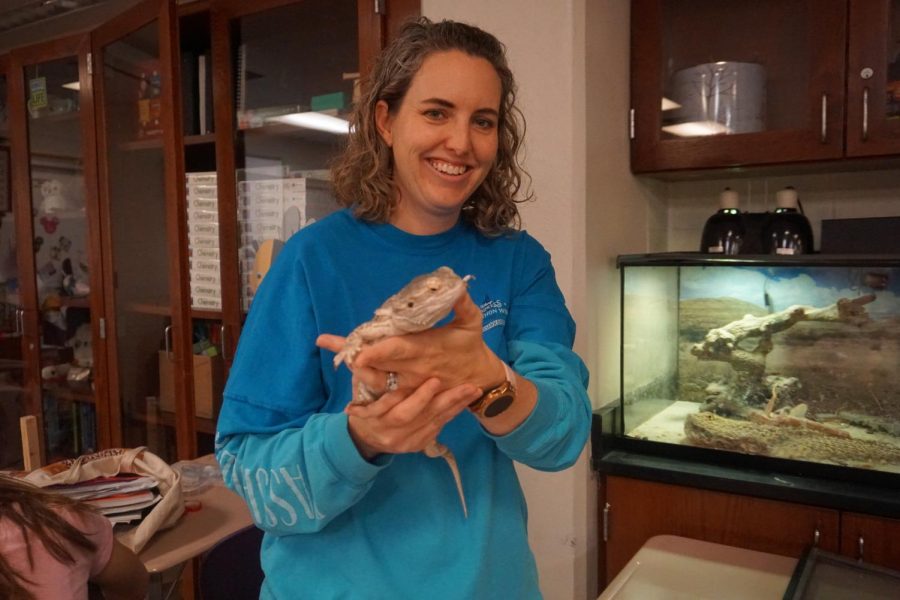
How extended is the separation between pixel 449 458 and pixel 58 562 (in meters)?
0.80

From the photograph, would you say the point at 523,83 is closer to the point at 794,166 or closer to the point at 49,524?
the point at 794,166

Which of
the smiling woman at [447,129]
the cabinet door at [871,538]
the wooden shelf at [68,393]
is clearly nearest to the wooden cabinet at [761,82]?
the cabinet door at [871,538]

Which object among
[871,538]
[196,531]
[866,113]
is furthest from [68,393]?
[866,113]

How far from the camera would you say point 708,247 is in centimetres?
200

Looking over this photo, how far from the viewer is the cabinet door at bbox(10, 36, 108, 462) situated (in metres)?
3.00

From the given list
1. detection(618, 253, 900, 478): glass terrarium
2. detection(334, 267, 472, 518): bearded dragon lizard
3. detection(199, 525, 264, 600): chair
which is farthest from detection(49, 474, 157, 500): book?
detection(618, 253, 900, 478): glass terrarium

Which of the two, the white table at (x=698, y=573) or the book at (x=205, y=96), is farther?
the book at (x=205, y=96)

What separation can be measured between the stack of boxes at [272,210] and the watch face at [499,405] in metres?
1.65

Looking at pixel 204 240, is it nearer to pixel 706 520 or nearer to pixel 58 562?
pixel 58 562

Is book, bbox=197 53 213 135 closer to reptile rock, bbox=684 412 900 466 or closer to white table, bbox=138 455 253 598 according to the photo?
white table, bbox=138 455 253 598

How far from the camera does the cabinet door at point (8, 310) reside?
3.34m

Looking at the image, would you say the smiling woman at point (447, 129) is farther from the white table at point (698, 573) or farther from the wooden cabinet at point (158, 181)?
the wooden cabinet at point (158, 181)

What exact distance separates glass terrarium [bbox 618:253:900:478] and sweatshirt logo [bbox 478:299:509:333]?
3.12 feet

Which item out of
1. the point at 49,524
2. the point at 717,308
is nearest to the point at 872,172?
the point at 717,308
